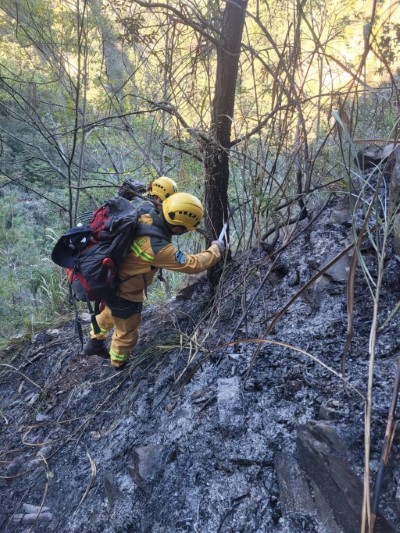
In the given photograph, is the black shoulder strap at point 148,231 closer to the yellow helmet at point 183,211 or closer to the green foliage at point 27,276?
the yellow helmet at point 183,211

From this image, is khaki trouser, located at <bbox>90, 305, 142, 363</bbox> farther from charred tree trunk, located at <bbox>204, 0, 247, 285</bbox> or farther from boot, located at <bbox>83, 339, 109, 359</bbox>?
charred tree trunk, located at <bbox>204, 0, 247, 285</bbox>

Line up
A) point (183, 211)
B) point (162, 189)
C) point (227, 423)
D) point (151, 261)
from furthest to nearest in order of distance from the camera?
point (162, 189) < point (151, 261) < point (183, 211) < point (227, 423)

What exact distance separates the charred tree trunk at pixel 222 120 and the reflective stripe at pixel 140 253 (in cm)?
64

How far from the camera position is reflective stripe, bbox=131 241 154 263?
8.43 ft

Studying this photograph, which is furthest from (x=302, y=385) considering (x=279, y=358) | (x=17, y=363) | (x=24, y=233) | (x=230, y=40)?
(x=24, y=233)

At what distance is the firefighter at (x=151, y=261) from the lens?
2.53m

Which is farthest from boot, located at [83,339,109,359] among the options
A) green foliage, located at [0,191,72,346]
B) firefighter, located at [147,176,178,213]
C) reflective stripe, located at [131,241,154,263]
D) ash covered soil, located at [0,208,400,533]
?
firefighter, located at [147,176,178,213]

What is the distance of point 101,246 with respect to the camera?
8.43 ft

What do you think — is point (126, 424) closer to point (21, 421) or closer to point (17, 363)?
point (21, 421)

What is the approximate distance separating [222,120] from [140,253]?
1154 millimetres

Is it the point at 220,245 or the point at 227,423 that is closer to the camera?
the point at 227,423

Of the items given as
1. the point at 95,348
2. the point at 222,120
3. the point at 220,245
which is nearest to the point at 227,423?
the point at 220,245

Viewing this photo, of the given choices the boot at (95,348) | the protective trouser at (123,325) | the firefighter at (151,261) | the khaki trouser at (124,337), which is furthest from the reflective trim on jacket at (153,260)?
the boot at (95,348)

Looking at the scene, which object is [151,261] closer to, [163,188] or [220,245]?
[220,245]
